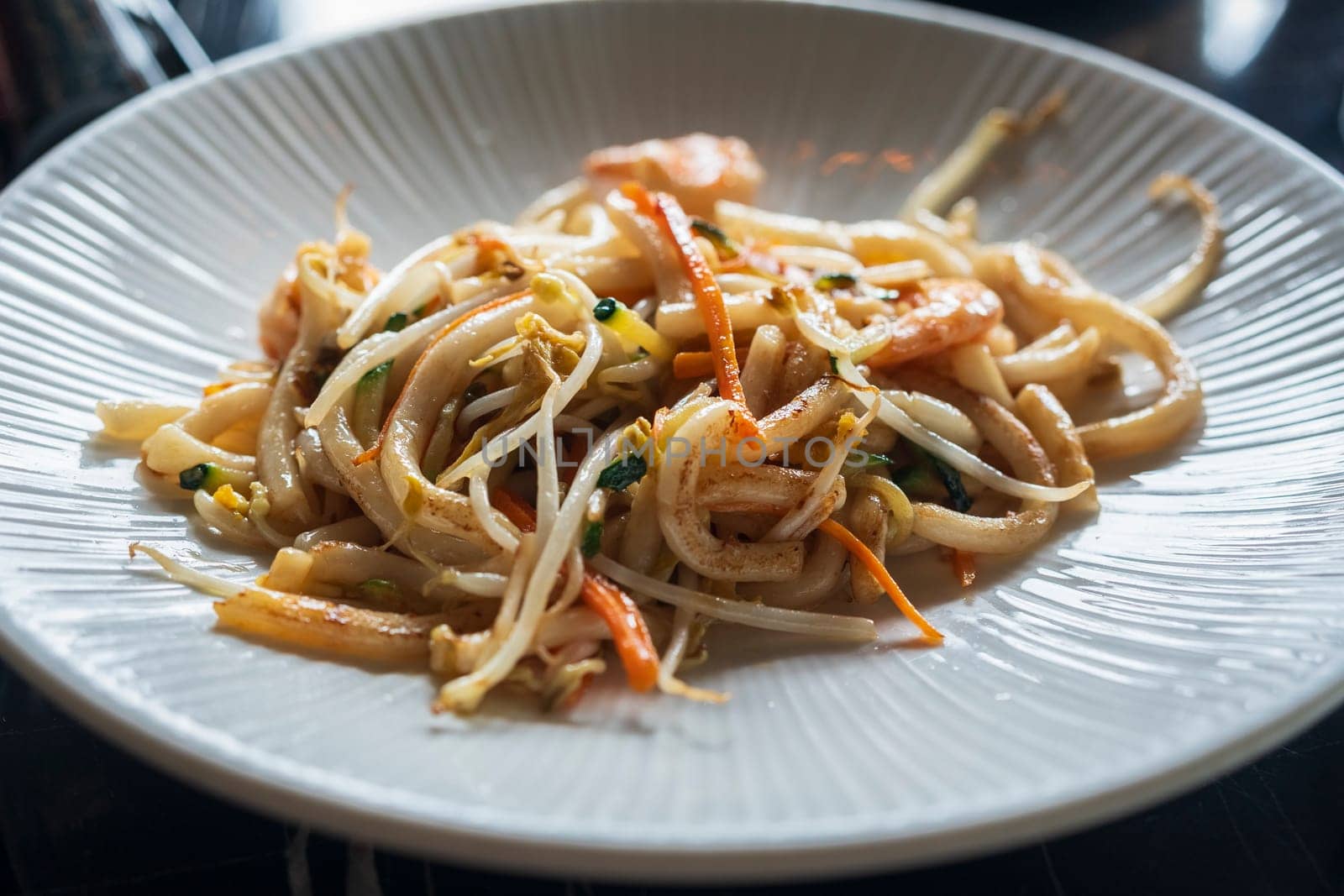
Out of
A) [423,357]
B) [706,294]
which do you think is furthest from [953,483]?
[423,357]

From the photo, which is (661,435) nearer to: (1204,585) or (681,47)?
(1204,585)

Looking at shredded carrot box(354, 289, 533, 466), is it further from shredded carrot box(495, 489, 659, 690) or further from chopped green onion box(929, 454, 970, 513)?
chopped green onion box(929, 454, 970, 513)

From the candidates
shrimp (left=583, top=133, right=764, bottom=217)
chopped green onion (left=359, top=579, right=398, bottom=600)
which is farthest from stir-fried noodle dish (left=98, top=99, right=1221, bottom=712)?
shrimp (left=583, top=133, right=764, bottom=217)

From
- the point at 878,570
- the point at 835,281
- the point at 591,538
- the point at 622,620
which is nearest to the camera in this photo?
the point at 622,620

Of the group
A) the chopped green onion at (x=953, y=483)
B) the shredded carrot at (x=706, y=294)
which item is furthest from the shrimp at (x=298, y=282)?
the chopped green onion at (x=953, y=483)

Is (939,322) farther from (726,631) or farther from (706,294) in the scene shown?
(726,631)

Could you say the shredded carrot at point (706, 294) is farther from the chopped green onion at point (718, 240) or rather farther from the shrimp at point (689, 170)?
the shrimp at point (689, 170)
